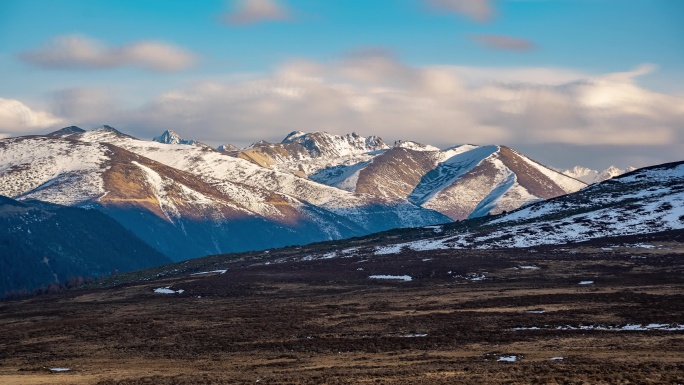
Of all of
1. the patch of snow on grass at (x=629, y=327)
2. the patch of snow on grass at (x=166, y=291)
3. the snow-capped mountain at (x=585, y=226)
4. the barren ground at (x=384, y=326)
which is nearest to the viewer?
the barren ground at (x=384, y=326)

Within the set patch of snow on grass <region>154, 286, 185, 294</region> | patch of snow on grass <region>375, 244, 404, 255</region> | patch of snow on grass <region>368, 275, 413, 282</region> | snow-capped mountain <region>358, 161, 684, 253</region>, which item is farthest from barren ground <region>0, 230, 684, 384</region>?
patch of snow on grass <region>375, 244, 404, 255</region>

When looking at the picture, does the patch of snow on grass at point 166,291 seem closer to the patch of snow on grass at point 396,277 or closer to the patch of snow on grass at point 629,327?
the patch of snow on grass at point 396,277

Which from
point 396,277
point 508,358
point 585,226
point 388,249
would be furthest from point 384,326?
point 585,226

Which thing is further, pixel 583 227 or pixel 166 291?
pixel 583 227

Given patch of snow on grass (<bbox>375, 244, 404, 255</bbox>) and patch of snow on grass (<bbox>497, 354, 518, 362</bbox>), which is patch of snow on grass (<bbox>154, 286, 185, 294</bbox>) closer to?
patch of snow on grass (<bbox>375, 244, 404, 255</bbox>)

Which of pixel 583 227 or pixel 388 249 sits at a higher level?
pixel 583 227

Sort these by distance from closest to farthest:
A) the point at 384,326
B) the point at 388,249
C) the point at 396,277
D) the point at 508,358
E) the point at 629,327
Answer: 1. the point at 508,358
2. the point at 629,327
3. the point at 384,326
4. the point at 396,277
5. the point at 388,249

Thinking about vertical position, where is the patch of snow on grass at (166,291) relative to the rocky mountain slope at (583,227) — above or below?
Result: below

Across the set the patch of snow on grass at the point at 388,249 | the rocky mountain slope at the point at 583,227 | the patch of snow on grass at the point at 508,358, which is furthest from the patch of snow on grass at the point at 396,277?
the patch of snow on grass at the point at 508,358

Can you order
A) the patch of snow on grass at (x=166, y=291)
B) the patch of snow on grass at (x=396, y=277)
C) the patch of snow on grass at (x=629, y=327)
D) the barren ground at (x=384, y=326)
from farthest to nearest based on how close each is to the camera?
the patch of snow on grass at (x=396, y=277) < the patch of snow on grass at (x=166, y=291) < the patch of snow on grass at (x=629, y=327) < the barren ground at (x=384, y=326)

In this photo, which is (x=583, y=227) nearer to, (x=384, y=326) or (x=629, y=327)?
(x=384, y=326)

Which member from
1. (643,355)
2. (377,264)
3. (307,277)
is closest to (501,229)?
(377,264)

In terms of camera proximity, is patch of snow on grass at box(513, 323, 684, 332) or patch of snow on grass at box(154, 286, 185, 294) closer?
patch of snow on grass at box(513, 323, 684, 332)

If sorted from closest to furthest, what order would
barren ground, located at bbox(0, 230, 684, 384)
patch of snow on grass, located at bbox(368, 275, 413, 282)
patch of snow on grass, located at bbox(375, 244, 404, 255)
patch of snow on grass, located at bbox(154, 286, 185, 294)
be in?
barren ground, located at bbox(0, 230, 684, 384)
patch of snow on grass, located at bbox(154, 286, 185, 294)
patch of snow on grass, located at bbox(368, 275, 413, 282)
patch of snow on grass, located at bbox(375, 244, 404, 255)
